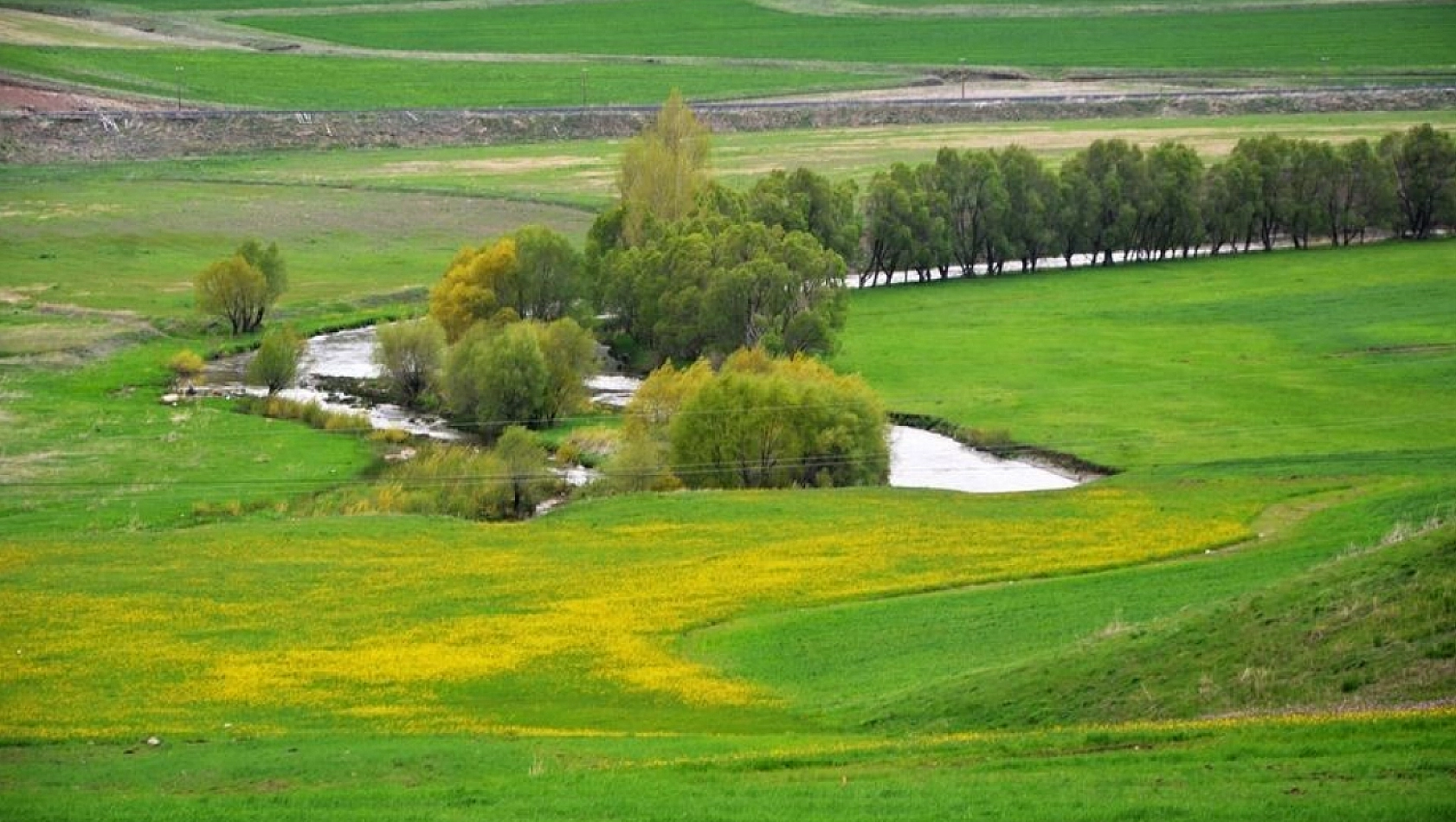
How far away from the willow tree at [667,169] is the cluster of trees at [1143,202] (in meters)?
10.6

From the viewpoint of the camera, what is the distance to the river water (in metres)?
63.5

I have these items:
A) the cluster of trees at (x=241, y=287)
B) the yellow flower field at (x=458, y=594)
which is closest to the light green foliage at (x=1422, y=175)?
the cluster of trees at (x=241, y=287)

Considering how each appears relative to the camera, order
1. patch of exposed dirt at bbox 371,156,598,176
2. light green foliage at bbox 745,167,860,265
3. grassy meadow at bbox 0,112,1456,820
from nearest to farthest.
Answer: grassy meadow at bbox 0,112,1456,820
light green foliage at bbox 745,167,860,265
patch of exposed dirt at bbox 371,156,598,176

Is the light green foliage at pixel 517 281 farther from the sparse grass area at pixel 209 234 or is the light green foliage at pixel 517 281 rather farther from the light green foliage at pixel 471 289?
the sparse grass area at pixel 209 234

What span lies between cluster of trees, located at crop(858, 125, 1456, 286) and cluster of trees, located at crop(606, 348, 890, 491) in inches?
1584

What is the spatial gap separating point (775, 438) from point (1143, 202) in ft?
165

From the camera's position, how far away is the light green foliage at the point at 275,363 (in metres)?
76.9

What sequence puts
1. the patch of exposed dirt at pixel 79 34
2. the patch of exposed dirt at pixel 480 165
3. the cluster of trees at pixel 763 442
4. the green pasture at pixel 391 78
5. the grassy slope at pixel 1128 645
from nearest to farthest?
the grassy slope at pixel 1128 645
the cluster of trees at pixel 763 442
the patch of exposed dirt at pixel 480 165
the green pasture at pixel 391 78
the patch of exposed dirt at pixel 79 34

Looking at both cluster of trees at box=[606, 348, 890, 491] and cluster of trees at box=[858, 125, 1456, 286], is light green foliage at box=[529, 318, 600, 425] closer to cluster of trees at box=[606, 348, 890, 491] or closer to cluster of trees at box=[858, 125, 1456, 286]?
cluster of trees at box=[606, 348, 890, 491]

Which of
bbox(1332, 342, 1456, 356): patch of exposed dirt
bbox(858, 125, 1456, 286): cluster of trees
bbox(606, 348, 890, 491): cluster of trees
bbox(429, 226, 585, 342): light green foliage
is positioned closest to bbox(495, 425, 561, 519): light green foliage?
bbox(606, 348, 890, 491): cluster of trees

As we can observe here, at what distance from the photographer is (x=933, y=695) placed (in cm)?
3375

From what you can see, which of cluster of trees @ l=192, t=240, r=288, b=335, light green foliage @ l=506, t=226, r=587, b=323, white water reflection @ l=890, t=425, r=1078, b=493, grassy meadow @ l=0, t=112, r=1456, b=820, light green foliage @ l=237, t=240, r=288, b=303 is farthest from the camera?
light green foliage @ l=237, t=240, r=288, b=303

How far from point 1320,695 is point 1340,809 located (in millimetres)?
5991

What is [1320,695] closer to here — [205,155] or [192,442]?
[192,442]
